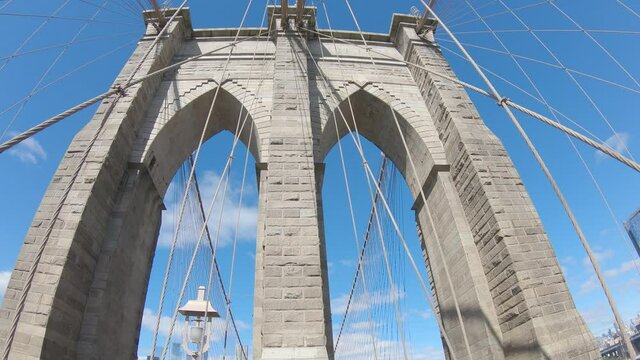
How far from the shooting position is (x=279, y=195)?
603 centimetres

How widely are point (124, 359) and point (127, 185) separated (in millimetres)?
3116

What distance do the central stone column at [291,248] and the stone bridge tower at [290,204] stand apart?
2 cm

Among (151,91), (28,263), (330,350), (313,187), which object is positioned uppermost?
(151,91)

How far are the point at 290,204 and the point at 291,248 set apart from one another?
0.78 metres

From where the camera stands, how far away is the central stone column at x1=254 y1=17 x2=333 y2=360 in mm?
4770

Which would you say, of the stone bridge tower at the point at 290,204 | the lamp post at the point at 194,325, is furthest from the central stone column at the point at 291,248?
the lamp post at the point at 194,325

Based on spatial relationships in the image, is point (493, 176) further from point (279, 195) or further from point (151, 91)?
point (151, 91)

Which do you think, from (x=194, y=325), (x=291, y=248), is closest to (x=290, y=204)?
(x=291, y=248)

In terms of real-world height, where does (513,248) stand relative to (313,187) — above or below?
below

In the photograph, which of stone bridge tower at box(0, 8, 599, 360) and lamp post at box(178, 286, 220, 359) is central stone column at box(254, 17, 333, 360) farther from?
lamp post at box(178, 286, 220, 359)

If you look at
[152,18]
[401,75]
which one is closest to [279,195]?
[401,75]

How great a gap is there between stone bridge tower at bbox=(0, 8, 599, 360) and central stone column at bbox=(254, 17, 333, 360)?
0.02 meters

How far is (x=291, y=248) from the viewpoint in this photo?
5484 mm

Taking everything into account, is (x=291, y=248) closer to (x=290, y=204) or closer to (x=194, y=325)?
(x=290, y=204)
